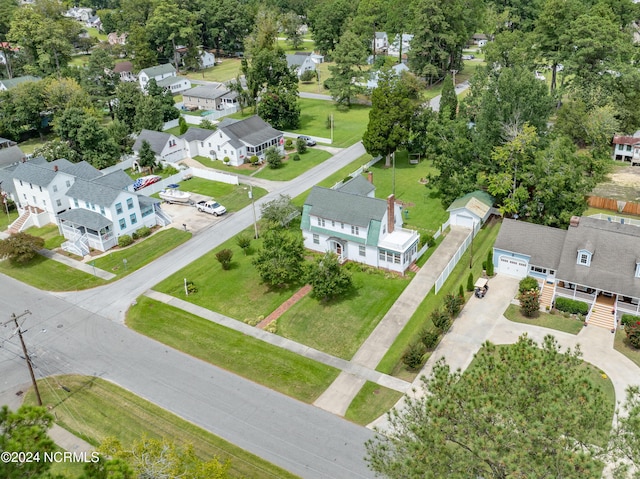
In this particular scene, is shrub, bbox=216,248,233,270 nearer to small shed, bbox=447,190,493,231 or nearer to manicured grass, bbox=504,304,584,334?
small shed, bbox=447,190,493,231

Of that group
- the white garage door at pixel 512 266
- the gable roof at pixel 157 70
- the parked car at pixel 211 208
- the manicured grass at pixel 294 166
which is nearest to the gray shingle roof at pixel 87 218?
the parked car at pixel 211 208

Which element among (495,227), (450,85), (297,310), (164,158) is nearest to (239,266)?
(297,310)

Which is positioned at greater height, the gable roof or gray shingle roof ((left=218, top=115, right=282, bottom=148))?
the gable roof

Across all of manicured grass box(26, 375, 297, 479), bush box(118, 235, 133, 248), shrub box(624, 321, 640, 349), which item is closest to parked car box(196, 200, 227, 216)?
bush box(118, 235, 133, 248)

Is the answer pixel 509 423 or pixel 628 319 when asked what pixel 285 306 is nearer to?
pixel 628 319

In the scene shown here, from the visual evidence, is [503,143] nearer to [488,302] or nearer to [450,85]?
[488,302]

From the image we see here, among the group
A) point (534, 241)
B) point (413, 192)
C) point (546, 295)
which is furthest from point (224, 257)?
point (546, 295)
